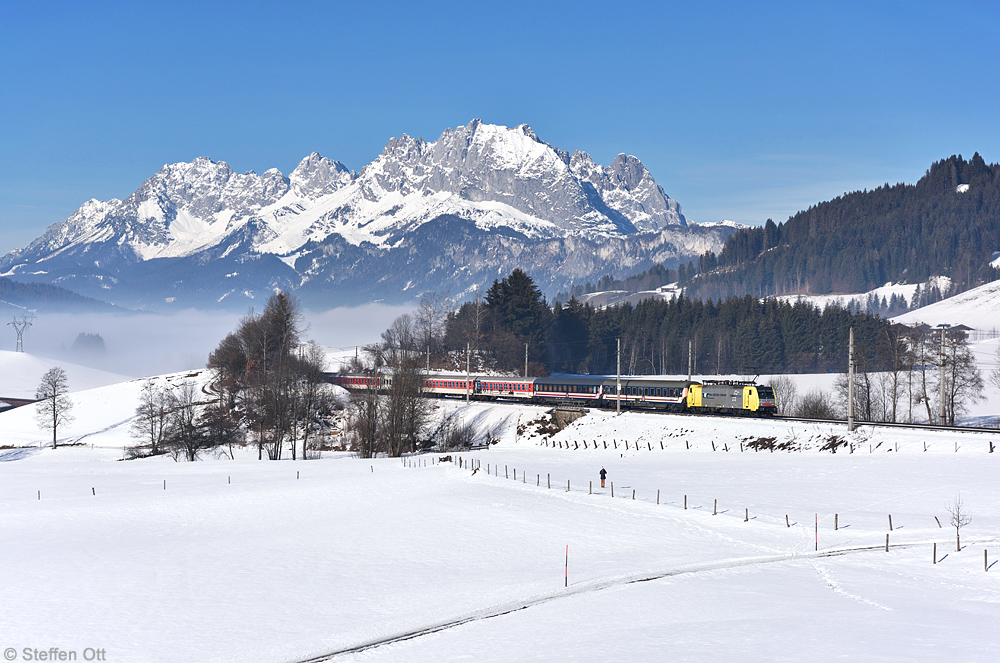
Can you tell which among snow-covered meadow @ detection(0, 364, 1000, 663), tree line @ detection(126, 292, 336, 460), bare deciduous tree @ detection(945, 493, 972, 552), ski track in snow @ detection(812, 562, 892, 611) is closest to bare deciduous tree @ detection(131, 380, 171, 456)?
tree line @ detection(126, 292, 336, 460)

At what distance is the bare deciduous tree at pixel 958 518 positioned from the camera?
35.3m

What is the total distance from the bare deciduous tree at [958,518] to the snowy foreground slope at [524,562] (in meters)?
0.43

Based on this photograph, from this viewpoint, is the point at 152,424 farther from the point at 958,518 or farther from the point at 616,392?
the point at 958,518

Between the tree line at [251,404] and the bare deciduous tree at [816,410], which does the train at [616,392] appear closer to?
the bare deciduous tree at [816,410]

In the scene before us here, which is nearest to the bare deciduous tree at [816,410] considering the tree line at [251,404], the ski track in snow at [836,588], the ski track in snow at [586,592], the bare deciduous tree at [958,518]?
the bare deciduous tree at [958,518]

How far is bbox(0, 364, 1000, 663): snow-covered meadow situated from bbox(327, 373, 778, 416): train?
19.5 meters

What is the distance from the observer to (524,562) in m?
35.8

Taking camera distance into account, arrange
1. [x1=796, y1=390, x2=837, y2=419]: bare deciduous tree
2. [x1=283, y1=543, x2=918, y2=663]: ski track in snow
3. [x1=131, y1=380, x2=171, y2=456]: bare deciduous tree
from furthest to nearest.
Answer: [x1=131, y1=380, x2=171, y2=456]: bare deciduous tree
[x1=796, y1=390, x2=837, y2=419]: bare deciduous tree
[x1=283, y1=543, x2=918, y2=663]: ski track in snow

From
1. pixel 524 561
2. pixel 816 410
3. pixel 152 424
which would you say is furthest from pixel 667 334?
pixel 524 561

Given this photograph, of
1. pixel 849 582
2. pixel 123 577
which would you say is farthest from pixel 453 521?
pixel 849 582

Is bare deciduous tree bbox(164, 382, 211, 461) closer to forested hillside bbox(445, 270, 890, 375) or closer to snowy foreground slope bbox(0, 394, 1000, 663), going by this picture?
snowy foreground slope bbox(0, 394, 1000, 663)

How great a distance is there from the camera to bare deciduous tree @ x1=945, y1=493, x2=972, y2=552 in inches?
1390

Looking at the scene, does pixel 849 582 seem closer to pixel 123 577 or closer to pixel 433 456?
pixel 123 577

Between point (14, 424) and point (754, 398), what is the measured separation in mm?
116946
